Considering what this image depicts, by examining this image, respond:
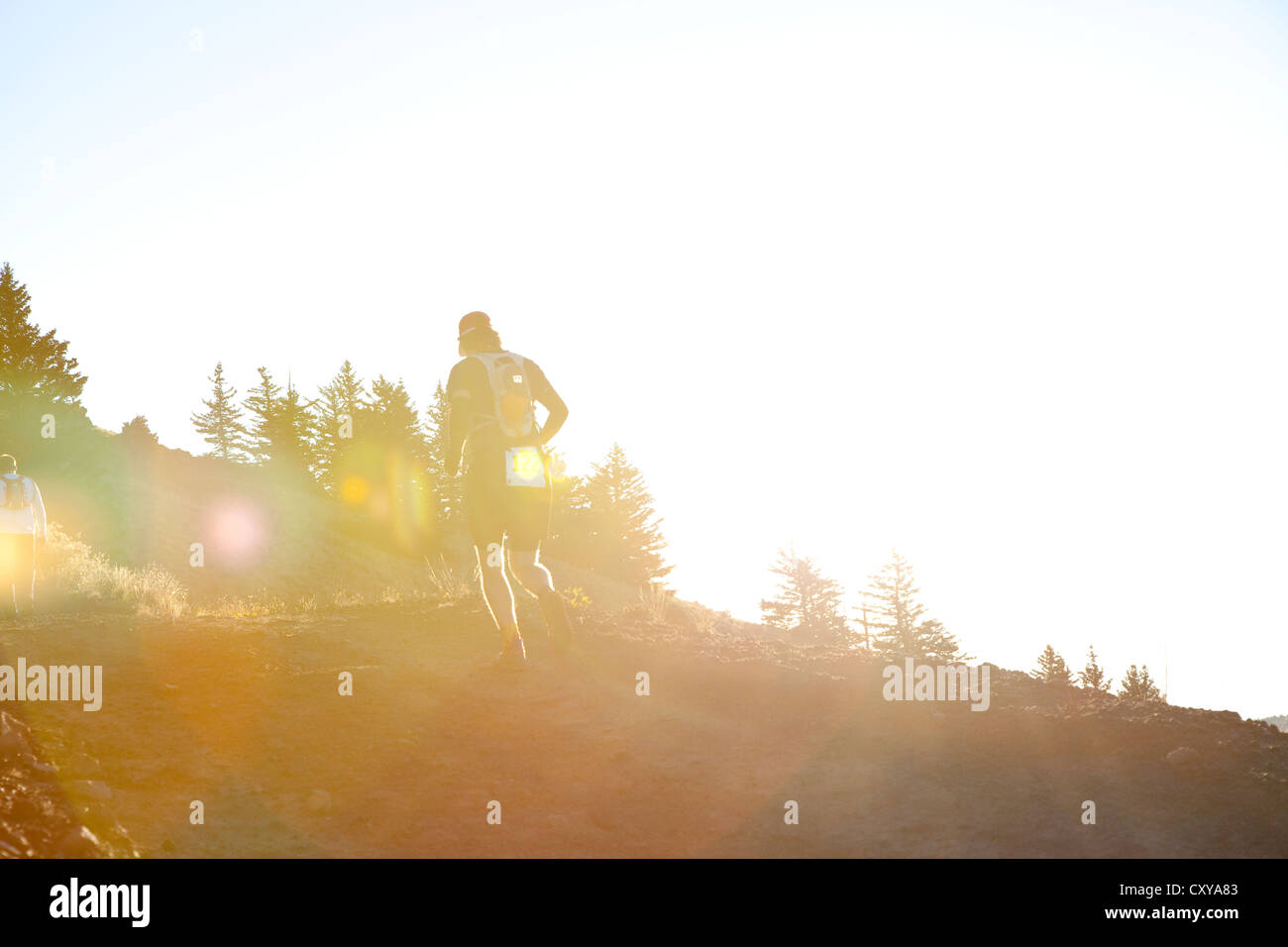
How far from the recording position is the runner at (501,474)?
632cm

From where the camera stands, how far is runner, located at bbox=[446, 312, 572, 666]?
20.7 ft

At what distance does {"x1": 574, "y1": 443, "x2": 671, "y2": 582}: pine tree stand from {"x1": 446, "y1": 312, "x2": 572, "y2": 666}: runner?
3788 cm

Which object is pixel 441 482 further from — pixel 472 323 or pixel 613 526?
pixel 472 323

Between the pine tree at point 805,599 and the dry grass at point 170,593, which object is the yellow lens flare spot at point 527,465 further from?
the pine tree at point 805,599

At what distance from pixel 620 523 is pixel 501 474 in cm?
3961

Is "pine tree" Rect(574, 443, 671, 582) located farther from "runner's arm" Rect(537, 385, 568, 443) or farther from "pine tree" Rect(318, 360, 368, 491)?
"runner's arm" Rect(537, 385, 568, 443)
